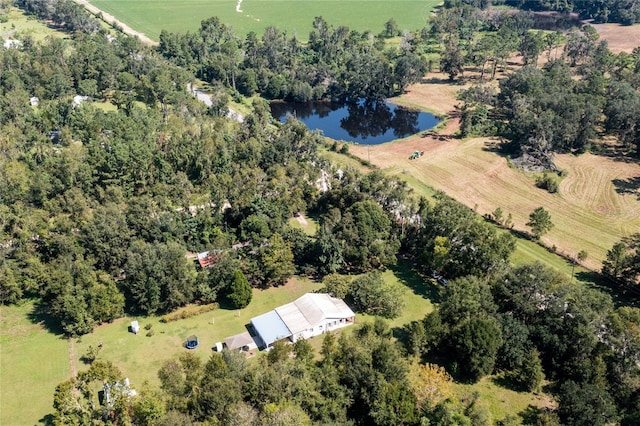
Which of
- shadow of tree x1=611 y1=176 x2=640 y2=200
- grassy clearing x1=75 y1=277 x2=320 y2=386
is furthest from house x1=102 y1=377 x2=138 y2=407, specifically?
shadow of tree x1=611 y1=176 x2=640 y2=200

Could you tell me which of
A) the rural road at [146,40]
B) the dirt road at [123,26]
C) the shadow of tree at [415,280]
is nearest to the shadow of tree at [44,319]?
the shadow of tree at [415,280]

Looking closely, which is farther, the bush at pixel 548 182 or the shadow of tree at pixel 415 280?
the bush at pixel 548 182

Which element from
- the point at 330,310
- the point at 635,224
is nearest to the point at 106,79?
the point at 330,310

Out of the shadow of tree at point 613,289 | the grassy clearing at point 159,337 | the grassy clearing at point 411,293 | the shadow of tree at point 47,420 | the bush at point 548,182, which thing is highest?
the bush at point 548,182

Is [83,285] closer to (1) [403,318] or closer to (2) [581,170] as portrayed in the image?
(1) [403,318]

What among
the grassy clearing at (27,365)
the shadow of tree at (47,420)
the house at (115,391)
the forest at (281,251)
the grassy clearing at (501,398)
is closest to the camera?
the house at (115,391)

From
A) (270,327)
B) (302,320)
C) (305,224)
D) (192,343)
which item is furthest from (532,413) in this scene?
(305,224)

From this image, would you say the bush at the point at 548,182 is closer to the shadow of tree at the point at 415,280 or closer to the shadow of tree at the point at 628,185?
the shadow of tree at the point at 628,185

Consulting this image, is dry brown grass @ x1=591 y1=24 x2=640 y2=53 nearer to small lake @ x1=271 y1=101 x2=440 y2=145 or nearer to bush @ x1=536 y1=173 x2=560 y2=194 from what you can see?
small lake @ x1=271 y1=101 x2=440 y2=145
